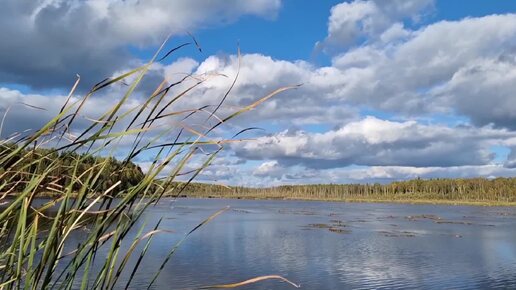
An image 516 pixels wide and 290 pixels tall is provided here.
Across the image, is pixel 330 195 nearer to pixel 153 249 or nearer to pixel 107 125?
pixel 153 249

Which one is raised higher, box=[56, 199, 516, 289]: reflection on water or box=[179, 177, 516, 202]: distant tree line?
box=[179, 177, 516, 202]: distant tree line

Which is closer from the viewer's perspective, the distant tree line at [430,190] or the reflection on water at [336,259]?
the reflection on water at [336,259]

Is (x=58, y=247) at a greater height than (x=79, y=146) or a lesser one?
lesser

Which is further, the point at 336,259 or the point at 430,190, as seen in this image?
the point at 430,190

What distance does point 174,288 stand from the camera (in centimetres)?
1792

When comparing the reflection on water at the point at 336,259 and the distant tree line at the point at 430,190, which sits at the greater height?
the distant tree line at the point at 430,190

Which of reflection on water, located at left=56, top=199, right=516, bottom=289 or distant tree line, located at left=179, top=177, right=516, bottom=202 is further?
distant tree line, located at left=179, top=177, right=516, bottom=202

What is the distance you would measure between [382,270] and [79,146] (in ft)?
78.3

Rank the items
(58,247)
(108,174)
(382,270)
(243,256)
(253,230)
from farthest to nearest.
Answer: (253,230) → (243,256) → (382,270) → (108,174) → (58,247)

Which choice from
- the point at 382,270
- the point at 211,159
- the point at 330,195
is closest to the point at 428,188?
the point at 330,195

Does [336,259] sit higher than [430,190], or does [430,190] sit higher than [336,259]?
[430,190]

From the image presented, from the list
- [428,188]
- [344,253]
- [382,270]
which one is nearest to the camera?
[382,270]

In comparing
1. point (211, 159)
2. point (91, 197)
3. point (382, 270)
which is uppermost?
point (211, 159)

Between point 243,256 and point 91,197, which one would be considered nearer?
point 91,197
